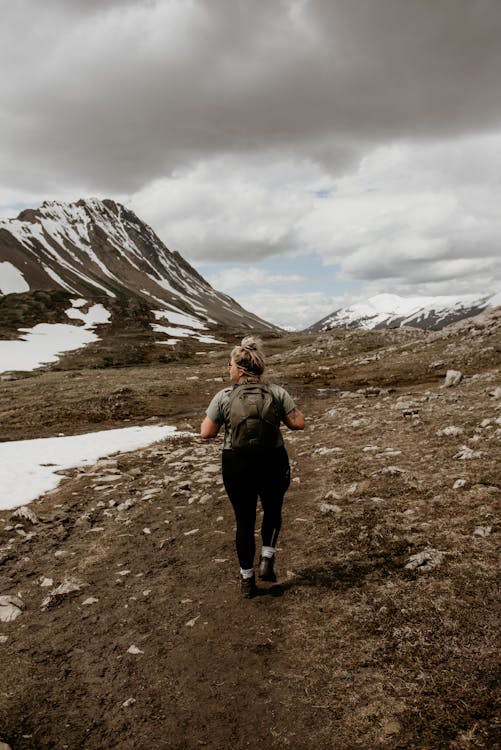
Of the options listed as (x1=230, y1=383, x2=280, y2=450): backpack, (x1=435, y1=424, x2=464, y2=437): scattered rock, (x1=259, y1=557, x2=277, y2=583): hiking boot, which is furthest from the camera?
(x1=435, y1=424, x2=464, y2=437): scattered rock

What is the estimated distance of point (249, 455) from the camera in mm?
6508

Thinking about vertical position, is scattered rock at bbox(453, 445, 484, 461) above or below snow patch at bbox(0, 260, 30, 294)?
below

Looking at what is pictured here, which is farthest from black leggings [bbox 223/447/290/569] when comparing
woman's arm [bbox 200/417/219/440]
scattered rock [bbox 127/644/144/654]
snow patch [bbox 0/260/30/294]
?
snow patch [bbox 0/260/30/294]

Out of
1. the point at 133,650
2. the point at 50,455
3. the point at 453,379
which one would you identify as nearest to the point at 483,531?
the point at 133,650

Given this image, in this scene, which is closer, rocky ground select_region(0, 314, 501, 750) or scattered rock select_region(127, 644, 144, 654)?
rocky ground select_region(0, 314, 501, 750)

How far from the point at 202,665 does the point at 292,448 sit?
36.1 ft

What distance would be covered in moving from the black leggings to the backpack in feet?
0.61

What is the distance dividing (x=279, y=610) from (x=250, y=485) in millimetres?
1795

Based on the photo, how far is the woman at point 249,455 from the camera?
656cm

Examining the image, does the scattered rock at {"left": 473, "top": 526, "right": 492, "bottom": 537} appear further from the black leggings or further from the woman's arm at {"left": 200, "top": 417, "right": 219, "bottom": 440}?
the woman's arm at {"left": 200, "top": 417, "right": 219, "bottom": 440}

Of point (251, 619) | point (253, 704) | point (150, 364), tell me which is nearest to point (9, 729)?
point (253, 704)

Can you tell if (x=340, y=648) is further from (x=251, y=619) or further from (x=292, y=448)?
(x=292, y=448)

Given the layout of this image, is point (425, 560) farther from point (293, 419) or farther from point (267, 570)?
point (293, 419)

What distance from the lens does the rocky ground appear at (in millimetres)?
4676
